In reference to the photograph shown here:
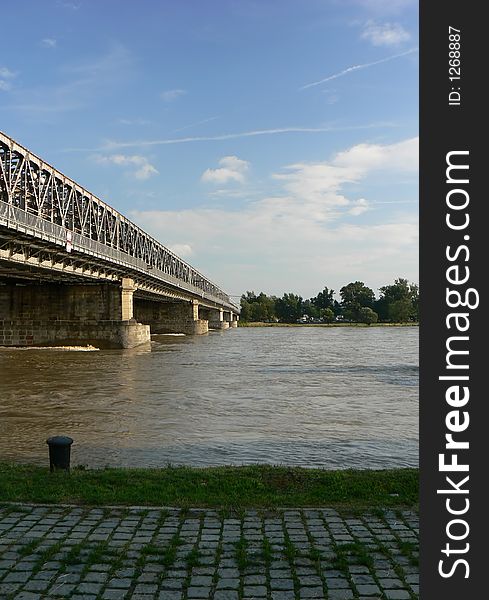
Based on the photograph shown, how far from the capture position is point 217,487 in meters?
8.77

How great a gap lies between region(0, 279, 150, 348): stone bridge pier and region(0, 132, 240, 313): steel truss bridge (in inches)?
111

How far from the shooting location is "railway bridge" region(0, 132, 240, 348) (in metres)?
38.8

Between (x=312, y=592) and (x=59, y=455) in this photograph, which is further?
(x=59, y=455)

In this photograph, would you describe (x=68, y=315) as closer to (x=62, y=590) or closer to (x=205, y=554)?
(x=205, y=554)

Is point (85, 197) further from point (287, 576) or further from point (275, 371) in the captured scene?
point (287, 576)

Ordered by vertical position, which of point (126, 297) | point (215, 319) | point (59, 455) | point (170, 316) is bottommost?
point (59, 455)

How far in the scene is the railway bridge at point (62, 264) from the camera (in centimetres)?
3878

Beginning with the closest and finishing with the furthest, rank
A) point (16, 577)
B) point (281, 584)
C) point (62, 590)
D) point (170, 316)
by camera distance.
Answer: point (62, 590)
point (281, 584)
point (16, 577)
point (170, 316)

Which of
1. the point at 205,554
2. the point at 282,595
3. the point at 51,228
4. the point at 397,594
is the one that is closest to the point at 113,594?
the point at 205,554

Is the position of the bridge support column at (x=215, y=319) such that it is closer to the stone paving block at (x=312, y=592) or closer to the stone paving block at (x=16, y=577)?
the stone paving block at (x=16, y=577)

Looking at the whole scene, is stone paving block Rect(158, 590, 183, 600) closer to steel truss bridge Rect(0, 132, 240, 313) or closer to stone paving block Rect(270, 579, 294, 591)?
stone paving block Rect(270, 579, 294, 591)

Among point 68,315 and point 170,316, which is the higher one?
point 170,316

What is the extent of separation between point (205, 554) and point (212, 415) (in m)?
13.3

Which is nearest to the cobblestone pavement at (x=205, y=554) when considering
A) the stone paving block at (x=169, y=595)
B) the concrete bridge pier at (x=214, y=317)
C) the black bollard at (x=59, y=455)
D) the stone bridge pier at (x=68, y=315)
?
the stone paving block at (x=169, y=595)
